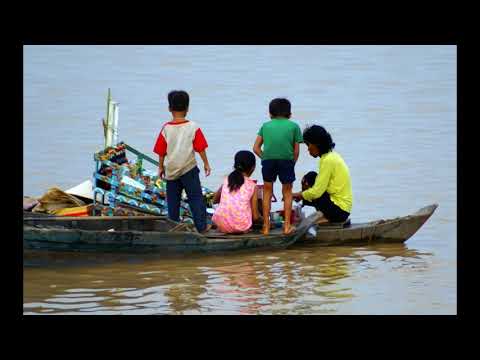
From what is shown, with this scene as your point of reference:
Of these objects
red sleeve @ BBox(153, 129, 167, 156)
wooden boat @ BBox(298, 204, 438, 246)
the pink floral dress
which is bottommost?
wooden boat @ BBox(298, 204, 438, 246)

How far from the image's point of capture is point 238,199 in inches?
388

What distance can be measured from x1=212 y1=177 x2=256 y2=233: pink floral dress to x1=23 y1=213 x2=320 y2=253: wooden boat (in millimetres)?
103

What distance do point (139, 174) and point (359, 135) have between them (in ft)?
26.8

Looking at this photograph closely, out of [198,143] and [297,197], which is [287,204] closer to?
[297,197]

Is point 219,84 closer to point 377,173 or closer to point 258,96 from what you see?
point 258,96

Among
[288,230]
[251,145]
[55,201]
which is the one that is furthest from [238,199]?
[251,145]

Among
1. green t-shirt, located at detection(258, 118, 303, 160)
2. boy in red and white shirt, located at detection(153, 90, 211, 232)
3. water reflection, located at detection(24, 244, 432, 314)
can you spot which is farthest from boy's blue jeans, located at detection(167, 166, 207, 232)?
green t-shirt, located at detection(258, 118, 303, 160)

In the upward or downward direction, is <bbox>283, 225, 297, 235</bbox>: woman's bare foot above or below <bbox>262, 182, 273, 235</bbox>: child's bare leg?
below

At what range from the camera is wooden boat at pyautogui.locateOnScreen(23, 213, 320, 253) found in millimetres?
9000

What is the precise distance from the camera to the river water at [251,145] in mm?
8445

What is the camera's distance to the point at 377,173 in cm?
1515

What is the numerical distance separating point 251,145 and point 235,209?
21.2ft

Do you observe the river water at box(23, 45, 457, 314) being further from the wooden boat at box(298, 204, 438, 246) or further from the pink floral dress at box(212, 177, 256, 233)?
the pink floral dress at box(212, 177, 256, 233)
